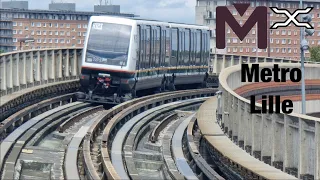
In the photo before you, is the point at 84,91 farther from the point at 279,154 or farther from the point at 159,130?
the point at 279,154

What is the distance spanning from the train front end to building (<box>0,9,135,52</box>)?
98.7m

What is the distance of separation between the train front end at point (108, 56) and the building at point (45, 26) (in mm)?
98676

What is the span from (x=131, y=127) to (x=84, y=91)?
830cm

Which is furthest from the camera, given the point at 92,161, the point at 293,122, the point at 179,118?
the point at 179,118

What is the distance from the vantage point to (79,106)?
109ft

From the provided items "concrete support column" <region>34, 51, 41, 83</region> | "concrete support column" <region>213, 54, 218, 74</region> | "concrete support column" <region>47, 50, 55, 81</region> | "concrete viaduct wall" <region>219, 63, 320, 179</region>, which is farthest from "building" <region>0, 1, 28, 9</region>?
"concrete viaduct wall" <region>219, 63, 320, 179</region>

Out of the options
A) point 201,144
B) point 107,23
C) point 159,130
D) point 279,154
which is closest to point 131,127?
point 159,130

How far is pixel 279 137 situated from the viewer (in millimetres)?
17469

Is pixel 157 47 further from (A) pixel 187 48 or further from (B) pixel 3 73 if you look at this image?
(B) pixel 3 73

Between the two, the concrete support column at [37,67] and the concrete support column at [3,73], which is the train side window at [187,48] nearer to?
the concrete support column at [37,67]

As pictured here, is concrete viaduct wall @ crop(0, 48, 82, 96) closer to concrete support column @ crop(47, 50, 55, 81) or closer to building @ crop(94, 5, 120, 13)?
concrete support column @ crop(47, 50, 55, 81)

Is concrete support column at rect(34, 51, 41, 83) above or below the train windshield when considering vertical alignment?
below

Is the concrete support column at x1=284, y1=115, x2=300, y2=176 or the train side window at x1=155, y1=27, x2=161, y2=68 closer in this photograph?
the concrete support column at x1=284, y1=115, x2=300, y2=176

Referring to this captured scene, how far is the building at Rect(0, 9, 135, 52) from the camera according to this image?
13262 centimetres
